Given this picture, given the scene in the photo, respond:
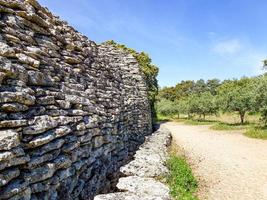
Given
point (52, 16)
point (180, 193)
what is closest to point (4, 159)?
point (52, 16)

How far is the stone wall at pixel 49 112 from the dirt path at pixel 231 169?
3687mm

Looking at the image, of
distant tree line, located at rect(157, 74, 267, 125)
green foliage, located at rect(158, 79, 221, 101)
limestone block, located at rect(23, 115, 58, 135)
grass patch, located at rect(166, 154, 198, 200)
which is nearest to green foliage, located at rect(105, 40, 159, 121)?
distant tree line, located at rect(157, 74, 267, 125)

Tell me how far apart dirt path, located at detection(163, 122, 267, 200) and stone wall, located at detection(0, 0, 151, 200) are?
3687 millimetres

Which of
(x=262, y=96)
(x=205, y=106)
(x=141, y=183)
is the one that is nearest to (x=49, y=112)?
(x=141, y=183)

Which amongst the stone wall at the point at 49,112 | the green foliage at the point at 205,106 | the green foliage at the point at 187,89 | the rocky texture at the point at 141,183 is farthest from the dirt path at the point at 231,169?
the green foliage at the point at 187,89

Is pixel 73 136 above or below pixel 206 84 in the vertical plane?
below

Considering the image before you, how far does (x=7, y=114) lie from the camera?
405 cm

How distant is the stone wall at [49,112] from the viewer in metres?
4.04

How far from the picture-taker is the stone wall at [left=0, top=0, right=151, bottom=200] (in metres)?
4.04

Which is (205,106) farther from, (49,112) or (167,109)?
(49,112)

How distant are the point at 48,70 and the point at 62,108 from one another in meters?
0.72

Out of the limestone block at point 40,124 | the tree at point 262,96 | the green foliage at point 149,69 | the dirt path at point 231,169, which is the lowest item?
the dirt path at point 231,169

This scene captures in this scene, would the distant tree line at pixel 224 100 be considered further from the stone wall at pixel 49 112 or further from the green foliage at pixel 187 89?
the stone wall at pixel 49 112

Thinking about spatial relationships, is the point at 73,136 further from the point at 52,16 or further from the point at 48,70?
the point at 52,16
